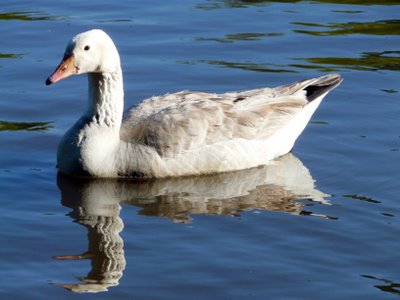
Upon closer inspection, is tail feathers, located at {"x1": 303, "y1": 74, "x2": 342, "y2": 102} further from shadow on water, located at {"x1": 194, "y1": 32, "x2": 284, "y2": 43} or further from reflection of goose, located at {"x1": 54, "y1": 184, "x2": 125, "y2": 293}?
reflection of goose, located at {"x1": 54, "y1": 184, "x2": 125, "y2": 293}

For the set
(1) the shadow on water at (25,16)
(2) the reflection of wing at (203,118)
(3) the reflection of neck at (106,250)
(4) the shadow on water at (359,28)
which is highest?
(1) the shadow on water at (25,16)

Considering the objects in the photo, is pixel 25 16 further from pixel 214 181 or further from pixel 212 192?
pixel 212 192

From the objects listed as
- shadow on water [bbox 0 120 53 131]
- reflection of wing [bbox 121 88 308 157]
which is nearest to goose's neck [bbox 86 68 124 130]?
reflection of wing [bbox 121 88 308 157]

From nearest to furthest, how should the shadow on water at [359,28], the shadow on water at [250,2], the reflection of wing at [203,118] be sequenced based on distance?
the reflection of wing at [203,118] < the shadow on water at [359,28] < the shadow on water at [250,2]

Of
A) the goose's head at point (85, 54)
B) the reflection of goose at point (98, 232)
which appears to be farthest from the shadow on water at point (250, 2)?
the reflection of goose at point (98, 232)

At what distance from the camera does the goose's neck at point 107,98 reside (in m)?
13.9

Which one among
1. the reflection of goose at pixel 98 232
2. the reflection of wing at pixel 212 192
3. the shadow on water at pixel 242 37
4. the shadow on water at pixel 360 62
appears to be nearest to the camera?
the reflection of goose at pixel 98 232

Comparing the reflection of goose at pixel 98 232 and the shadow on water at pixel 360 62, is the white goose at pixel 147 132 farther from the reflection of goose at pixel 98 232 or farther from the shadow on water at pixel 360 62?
the shadow on water at pixel 360 62

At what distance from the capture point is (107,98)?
13.9 metres

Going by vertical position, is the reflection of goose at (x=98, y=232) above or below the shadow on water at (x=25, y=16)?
below

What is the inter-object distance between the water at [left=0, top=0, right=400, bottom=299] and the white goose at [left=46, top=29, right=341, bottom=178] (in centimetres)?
23

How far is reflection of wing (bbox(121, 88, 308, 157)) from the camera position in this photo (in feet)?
45.4

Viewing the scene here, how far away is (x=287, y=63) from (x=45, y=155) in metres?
4.53

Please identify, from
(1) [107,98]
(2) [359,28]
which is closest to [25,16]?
(2) [359,28]
